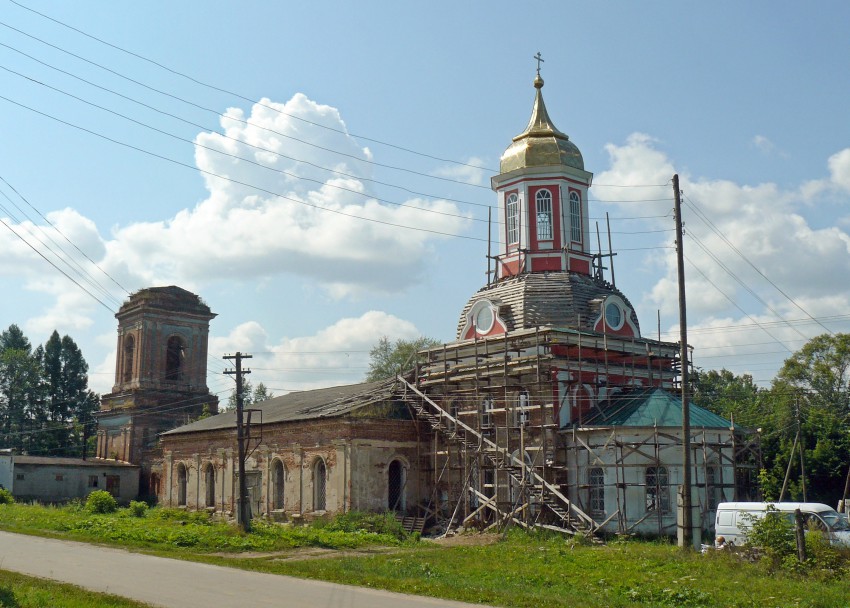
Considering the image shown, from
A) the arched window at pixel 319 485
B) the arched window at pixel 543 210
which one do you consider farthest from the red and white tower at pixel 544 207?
the arched window at pixel 319 485

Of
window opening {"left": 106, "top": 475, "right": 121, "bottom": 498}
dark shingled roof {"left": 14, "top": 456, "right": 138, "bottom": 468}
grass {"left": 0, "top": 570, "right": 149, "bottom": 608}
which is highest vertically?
dark shingled roof {"left": 14, "top": 456, "right": 138, "bottom": 468}

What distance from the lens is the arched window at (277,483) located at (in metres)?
40.4

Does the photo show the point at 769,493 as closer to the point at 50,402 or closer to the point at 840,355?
the point at 840,355

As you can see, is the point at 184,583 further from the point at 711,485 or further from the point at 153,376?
the point at 153,376

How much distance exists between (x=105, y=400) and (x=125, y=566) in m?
39.6

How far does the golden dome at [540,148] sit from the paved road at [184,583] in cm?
2267

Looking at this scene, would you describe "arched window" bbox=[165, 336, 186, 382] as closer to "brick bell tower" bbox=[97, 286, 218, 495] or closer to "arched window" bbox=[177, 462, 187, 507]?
"brick bell tower" bbox=[97, 286, 218, 495]

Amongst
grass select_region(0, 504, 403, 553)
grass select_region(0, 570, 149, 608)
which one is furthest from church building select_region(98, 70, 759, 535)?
grass select_region(0, 570, 149, 608)

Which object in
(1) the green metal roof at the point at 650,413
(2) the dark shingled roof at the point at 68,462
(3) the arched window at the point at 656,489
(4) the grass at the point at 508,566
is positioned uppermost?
(1) the green metal roof at the point at 650,413

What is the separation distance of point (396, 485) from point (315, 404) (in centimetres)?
633

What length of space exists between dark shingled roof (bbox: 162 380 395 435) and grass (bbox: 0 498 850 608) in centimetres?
517

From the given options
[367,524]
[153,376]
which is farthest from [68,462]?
[367,524]

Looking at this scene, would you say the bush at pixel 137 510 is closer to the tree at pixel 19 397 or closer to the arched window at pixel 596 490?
the arched window at pixel 596 490

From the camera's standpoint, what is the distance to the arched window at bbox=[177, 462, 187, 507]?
4782 centimetres
